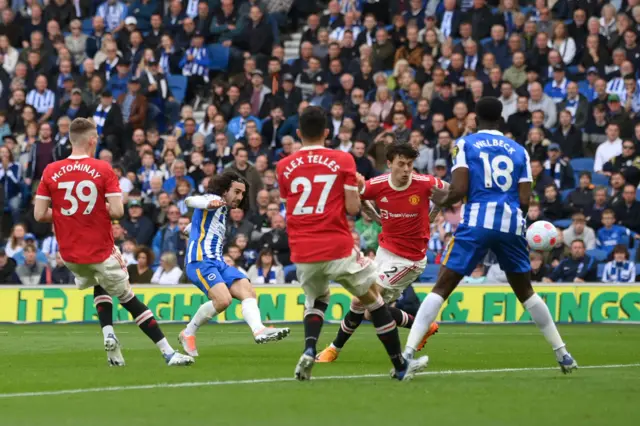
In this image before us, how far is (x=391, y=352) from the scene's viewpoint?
1034 cm

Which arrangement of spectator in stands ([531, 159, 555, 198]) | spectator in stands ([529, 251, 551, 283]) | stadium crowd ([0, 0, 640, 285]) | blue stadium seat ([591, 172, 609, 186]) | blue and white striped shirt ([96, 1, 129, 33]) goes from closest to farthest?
1. spectator in stands ([529, 251, 551, 283])
2. spectator in stands ([531, 159, 555, 198])
3. stadium crowd ([0, 0, 640, 285])
4. blue stadium seat ([591, 172, 609, 186])
5. blue and white striped shirt ([96, 1, 129, 33])

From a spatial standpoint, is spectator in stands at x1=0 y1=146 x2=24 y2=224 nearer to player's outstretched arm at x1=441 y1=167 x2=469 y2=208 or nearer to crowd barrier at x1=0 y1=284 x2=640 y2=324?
crowd barrier at x1=0 y1=284 x2=640 y2=324

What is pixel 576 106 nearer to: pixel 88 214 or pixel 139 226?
pixel 139 226

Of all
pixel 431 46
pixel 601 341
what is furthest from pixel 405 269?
pixel 431 46

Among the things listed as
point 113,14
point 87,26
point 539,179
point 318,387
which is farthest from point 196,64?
point 318,387

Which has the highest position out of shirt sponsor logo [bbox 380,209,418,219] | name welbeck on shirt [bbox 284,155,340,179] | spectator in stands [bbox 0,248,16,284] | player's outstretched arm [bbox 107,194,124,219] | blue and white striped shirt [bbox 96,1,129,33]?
blue and white striped shirt [bbox 96,1,129,33]

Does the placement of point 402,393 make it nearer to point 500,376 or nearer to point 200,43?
point 500,376

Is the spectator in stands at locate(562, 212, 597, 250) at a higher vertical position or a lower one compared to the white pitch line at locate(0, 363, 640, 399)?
lower

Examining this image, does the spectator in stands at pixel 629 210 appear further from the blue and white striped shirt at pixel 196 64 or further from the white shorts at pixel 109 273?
the white shorts at pixel 109 273

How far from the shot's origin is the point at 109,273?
12.2 metres

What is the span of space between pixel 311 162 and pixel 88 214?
287 cm

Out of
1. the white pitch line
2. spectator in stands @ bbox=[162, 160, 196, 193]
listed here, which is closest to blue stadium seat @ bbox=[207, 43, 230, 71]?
spectator in stands @ bbox=[162, 160, 196, 193]

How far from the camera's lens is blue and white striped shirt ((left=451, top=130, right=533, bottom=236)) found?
10.8 m

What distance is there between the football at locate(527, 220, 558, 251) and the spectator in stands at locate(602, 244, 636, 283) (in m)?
8.04
